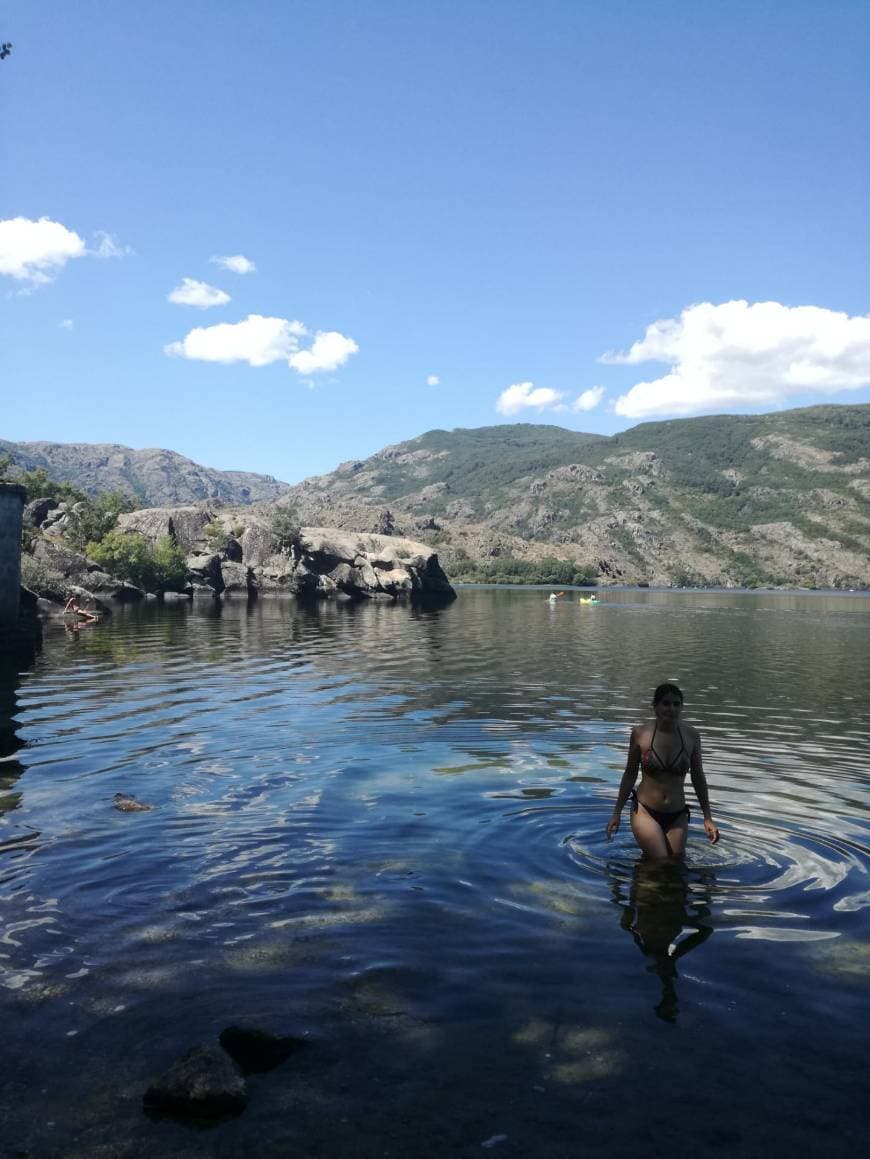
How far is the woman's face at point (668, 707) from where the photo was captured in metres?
9.69

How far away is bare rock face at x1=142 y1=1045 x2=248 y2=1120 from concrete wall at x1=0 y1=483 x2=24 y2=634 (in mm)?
36894

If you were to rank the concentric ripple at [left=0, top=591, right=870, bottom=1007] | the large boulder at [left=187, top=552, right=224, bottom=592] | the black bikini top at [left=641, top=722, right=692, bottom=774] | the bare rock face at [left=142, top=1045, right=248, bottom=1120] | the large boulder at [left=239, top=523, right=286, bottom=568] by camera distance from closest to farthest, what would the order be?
the bare rock face at [left=142, top=1045, right=248, bottom=1120], the concentric ripple at [left=0, top=591, right=870, bottom=1007], the black bikini top at [left=641, top=722, right=692, bottom=774], the large boulder at [left=187, top=552, right=224, bottom=592], the large boulder at [left=239, top=523, right=286, bottom=568]

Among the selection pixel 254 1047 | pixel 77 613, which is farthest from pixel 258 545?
pixel 254 1047

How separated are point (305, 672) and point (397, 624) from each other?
31764 mm

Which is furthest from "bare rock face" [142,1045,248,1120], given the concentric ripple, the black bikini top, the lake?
the black bikini top

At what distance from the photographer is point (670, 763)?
9859 mm

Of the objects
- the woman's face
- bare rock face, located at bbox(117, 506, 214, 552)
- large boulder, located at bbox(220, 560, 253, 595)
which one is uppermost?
bare rock face, located at bbox(117, 506, 214, 552)

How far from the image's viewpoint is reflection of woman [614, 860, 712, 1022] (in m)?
7.14

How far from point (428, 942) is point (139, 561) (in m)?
94.2

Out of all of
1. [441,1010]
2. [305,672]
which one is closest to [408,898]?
[441,1010]

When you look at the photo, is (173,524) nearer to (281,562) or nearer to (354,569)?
(281,562)

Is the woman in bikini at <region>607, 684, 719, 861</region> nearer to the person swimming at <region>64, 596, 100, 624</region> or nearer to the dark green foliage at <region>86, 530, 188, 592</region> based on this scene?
the person swimming at <region>64, 596, 100, 624</region>

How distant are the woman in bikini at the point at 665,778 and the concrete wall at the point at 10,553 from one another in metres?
35.3

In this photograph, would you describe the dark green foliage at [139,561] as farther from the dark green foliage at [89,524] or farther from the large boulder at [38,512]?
the large boulder at [38,512]
